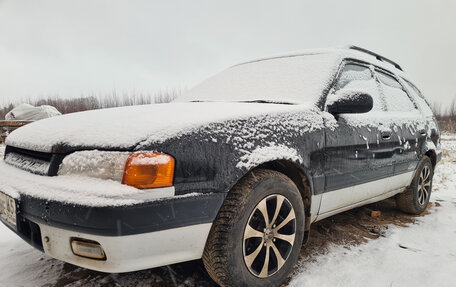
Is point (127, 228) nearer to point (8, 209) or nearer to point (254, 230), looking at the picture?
point (254, 230)

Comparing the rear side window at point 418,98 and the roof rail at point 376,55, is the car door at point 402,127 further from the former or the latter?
the roof rail at point 376,55

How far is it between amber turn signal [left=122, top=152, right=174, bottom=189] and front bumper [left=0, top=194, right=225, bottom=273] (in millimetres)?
90

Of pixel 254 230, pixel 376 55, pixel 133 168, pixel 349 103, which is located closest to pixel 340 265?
pixel 254 230

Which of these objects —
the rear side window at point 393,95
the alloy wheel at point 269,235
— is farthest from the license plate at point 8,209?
the rear side window at point 393,95

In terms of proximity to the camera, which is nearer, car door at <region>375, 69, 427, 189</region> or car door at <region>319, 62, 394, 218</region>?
car door at <region>319, 62, 394, 218</region>

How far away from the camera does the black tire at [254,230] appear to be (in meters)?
1.46

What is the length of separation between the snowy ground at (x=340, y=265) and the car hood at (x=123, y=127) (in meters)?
0.83

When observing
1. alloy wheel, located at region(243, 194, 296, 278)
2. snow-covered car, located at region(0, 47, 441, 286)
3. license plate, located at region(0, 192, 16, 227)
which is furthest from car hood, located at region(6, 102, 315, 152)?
alloy wheel, located at region(243, 194, 296, 278)

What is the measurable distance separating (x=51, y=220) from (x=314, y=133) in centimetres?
152

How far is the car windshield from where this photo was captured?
2.17 m

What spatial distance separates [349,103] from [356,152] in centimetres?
43

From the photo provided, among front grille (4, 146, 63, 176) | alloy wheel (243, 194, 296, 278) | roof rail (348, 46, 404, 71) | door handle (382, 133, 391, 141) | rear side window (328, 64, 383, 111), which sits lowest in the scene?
alloy wheel (243, 194, 296, 278)

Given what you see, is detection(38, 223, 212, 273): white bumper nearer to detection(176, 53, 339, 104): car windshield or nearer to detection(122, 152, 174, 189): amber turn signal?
detection(122, 152, 174, 189): amber turn signal

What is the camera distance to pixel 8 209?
1.58 metres
